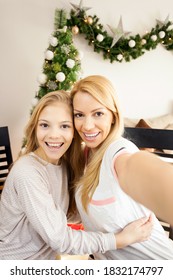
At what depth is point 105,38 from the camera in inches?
119

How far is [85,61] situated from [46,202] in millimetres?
2481

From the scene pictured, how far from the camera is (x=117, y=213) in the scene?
0.87 meters

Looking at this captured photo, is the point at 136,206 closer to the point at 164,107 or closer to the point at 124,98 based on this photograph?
the point at 124,98

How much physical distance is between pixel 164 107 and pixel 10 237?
2.95m

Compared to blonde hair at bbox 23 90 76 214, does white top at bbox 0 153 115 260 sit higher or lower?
lower

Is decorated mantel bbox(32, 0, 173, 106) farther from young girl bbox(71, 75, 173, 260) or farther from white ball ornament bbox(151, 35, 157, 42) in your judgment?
young girl bbox(71, 75, 173, 260)

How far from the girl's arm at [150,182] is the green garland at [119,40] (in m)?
2.55

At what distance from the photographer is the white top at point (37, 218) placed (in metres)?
0.88

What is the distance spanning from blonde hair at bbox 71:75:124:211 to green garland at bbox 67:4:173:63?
213cm

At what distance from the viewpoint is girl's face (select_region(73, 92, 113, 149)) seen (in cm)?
97

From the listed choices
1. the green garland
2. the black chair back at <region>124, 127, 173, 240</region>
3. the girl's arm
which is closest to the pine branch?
the green garland

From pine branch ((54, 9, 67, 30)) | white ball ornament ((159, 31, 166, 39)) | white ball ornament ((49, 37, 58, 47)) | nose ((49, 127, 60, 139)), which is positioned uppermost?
pine branch ((54, 9, 67, 30))

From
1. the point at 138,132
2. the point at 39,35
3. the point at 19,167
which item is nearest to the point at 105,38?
the point at 39,35

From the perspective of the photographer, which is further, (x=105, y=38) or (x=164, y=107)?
(x=164, y=107)
